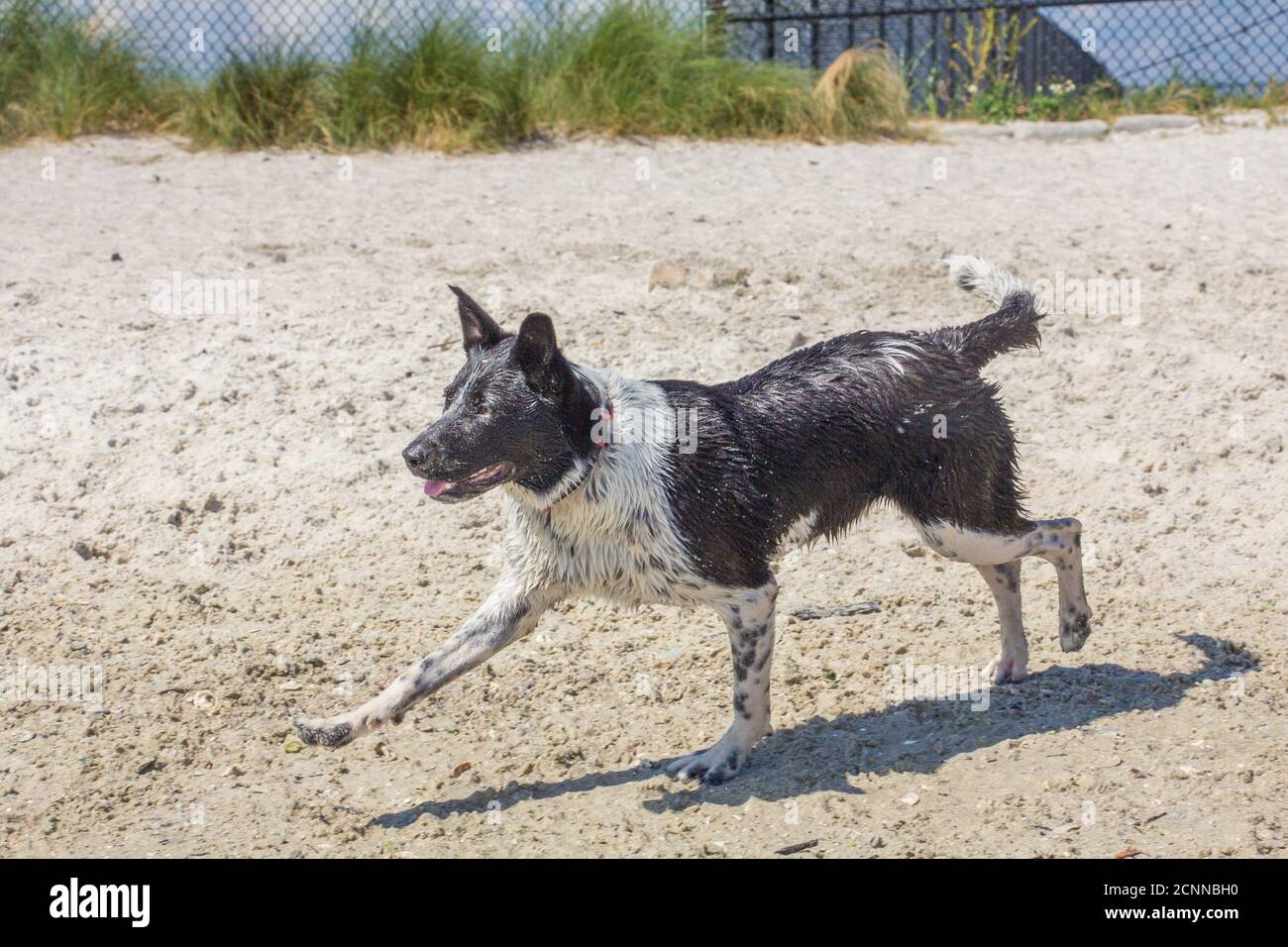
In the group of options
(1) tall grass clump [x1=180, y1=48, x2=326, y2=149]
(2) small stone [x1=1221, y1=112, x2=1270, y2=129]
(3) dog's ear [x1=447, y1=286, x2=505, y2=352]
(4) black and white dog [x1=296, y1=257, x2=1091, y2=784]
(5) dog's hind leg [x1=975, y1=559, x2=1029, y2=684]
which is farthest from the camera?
(2) small stone [x1=1221, y1=112, x2=1270, y2=129]

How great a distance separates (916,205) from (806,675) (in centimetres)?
473

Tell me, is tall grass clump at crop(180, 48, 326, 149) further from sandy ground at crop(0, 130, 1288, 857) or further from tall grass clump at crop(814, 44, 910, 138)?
tall grass clump at crop(814, 44, 910, 138)

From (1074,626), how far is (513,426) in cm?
240

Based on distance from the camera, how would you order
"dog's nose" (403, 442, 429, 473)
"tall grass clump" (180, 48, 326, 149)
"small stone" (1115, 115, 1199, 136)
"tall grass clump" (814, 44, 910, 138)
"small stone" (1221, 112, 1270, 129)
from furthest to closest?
"small stone" (1115, 115, 1199, 136) → "small stone" (1221, 112, 1270, 129) → "tall grass clump" (814, 44, 910, 138) → "tall grass clump" (180, 48, 326, 149) → "dog's nose" (403, 442, 429, 473)

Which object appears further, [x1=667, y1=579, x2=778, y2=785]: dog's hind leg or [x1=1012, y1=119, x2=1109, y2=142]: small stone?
[x1=1012, y1=119, x2=1109, y2=142]: small stone

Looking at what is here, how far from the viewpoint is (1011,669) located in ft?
18.1

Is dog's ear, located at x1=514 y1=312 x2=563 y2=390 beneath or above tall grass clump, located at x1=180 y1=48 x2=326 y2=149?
beneath

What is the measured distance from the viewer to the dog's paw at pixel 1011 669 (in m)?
5.52

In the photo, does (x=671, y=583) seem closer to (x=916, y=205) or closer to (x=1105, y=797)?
(x=1105, y=797)

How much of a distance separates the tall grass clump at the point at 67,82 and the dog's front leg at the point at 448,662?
24.3 ft

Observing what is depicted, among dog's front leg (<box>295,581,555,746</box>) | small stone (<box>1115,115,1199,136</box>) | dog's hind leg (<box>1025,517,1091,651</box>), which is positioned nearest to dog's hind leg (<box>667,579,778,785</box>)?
dog's front leg (<box>295,581,555,746</box>)

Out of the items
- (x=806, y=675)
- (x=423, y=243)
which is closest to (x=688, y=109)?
(x=423, y=243)

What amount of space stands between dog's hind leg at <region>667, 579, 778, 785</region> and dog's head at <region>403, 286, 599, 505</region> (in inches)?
29.1

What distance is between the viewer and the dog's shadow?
4789mm
